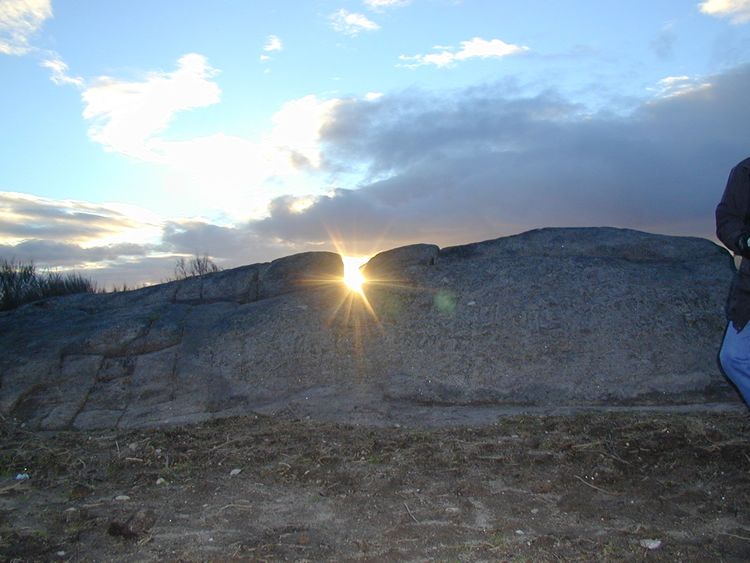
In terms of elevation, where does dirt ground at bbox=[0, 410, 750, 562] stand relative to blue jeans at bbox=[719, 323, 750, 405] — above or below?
below

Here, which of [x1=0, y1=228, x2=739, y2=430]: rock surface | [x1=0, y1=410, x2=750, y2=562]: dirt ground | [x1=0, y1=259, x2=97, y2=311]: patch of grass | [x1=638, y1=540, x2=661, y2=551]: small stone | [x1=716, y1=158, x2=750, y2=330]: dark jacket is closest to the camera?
[x1=638, y1=540, x2=661, y2=551]: small stone

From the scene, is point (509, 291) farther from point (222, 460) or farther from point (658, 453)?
point (222, 460)

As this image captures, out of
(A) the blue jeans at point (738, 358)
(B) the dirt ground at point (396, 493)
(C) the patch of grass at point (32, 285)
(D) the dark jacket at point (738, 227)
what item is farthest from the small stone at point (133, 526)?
(C) the patch of grass at point (32, 285)

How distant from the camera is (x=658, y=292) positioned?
259 inches

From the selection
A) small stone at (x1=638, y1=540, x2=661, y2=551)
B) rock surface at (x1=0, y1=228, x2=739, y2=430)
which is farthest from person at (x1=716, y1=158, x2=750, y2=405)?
rock surface at (x1=0, y1=228, x2=739, y2=430)

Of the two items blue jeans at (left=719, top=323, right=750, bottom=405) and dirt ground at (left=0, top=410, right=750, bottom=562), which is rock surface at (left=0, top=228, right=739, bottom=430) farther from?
blue jeans at (left=719, top=323, right=750, bottom=405)

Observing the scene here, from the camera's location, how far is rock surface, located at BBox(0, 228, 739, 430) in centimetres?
586

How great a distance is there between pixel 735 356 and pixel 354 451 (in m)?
2.62

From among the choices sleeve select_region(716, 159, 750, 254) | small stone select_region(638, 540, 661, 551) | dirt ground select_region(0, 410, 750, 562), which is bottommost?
small stone select_region(638, 540, 661, 551)

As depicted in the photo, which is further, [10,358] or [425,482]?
[10,358]

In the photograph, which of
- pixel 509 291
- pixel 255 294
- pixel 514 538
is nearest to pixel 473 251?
pixel 509 291

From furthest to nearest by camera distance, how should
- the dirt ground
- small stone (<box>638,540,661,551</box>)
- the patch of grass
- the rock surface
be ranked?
the patch of grass < the rock surface < the dirt ground < small stone (<box>638,540,661,551</box>)

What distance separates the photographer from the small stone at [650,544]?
2927mm

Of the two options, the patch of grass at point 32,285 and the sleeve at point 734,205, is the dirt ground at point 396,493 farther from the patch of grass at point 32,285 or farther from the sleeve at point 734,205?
the patch of grass at point 32,285
